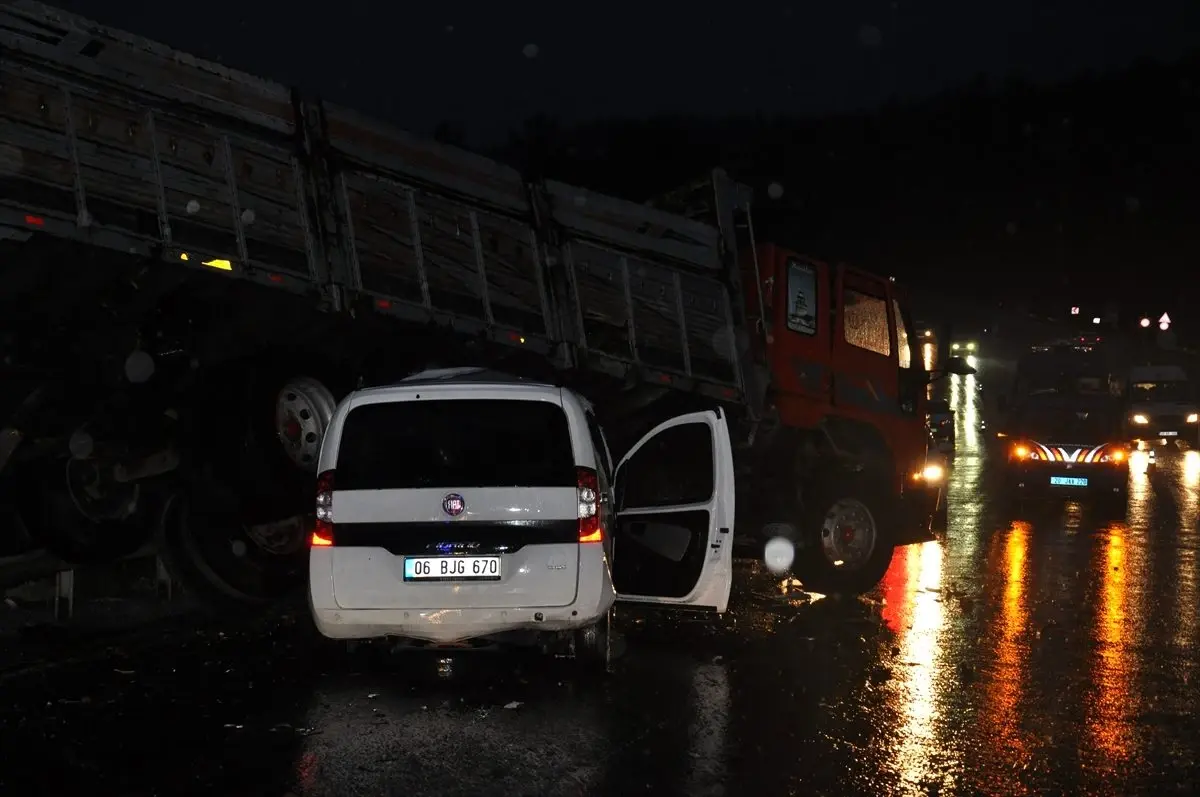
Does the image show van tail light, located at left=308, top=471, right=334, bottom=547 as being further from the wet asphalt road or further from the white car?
the wet asphalt road

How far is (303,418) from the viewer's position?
340 inches

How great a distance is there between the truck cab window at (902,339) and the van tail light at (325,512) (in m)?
6.49

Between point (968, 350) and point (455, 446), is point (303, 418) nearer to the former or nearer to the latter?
point (455, 446)

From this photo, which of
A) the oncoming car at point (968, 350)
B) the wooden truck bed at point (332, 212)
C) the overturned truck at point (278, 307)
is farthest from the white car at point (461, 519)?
the oncoming car at point (968, 350)

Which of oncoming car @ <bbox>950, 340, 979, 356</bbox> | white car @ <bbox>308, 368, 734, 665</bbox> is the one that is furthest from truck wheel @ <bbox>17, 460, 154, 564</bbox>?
oncoming car @ <bbox>950, 340, 979, 356</bbox>

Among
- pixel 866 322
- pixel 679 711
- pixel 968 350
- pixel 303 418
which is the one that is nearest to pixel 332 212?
pixel 303 418

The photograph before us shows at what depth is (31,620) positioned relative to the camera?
8828 millimetres

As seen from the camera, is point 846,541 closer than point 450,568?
No

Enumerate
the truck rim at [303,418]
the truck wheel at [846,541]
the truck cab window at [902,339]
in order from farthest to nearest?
the truck cab window at [902,339] → the truck wheel at [846,541] → the truck rim at [303,418]

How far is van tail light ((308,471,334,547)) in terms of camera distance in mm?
6605

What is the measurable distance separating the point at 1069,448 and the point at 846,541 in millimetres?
9629

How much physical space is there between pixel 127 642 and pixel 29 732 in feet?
7.23

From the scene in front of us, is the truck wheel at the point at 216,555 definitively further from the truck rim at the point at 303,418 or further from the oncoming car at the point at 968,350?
the oncoming car at the point at 968,350

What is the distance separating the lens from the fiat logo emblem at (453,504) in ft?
21.5
